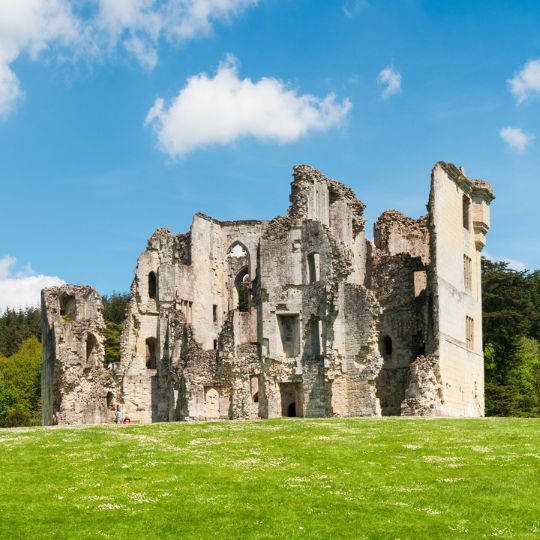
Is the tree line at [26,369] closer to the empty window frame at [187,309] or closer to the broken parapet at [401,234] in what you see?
the empty window frame at [187,309]

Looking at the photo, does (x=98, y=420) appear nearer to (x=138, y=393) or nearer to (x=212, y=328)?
(x=138, y=393)

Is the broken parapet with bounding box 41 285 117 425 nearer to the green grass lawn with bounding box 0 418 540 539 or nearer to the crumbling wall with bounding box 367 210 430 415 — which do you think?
the crumbling wall with bounding box 367 210 430 415

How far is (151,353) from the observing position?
65062 millimetres

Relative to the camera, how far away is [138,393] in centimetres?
6262

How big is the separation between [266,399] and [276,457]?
26.2 meters

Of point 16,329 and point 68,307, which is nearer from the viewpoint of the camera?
point 68,307

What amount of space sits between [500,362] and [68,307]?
31.5 metres

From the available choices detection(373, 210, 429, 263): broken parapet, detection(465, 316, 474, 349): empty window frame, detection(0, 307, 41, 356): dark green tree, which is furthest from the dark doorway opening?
detection(0, 307, 41, 356): dark green tree

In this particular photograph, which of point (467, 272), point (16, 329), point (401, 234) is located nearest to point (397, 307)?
point (467, 272)


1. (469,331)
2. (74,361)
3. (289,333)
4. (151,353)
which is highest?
(469,331)

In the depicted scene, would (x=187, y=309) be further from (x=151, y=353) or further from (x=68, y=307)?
(x=68, y=307)

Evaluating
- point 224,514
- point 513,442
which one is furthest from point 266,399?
point 224,514

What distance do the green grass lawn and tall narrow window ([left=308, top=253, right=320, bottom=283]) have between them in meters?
20.8

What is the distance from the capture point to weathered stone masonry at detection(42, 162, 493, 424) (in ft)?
180
